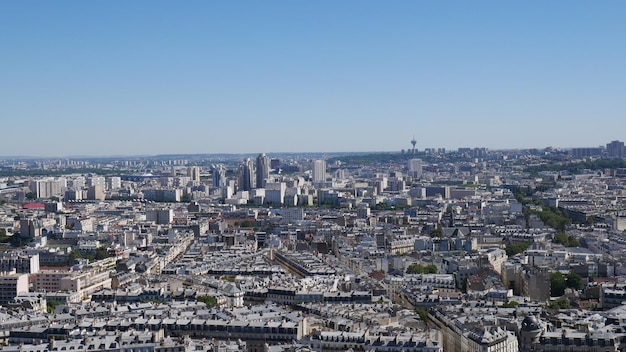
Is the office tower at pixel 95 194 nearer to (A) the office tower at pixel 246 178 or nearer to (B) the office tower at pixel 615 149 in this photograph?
(A) the office tower at pixel 246 178

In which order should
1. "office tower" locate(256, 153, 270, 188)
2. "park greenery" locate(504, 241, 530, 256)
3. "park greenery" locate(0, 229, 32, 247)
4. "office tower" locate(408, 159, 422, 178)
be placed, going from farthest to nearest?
"office tower" locate(408, 159, 422, 178) < "office tower" locate(256, 153, 270, 188) < "park greenery" locate(0, 229, 32, 247) < "park greenery" locate(504, 241, 530, 256)

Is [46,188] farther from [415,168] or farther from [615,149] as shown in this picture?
[615,149]

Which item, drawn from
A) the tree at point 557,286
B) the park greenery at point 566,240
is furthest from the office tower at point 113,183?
the tree at point 557,286

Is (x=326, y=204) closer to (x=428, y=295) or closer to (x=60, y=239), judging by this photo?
(x=60, y=239)

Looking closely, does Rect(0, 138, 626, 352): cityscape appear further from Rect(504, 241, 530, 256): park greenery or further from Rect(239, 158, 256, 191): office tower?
Rect(239, 158, 256, 191): office tower

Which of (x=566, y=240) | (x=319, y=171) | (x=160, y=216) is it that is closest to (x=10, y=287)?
(x=566, y=240)

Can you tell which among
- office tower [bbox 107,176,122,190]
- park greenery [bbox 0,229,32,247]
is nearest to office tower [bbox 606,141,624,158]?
office tower [bbox 107,176,122,190]
